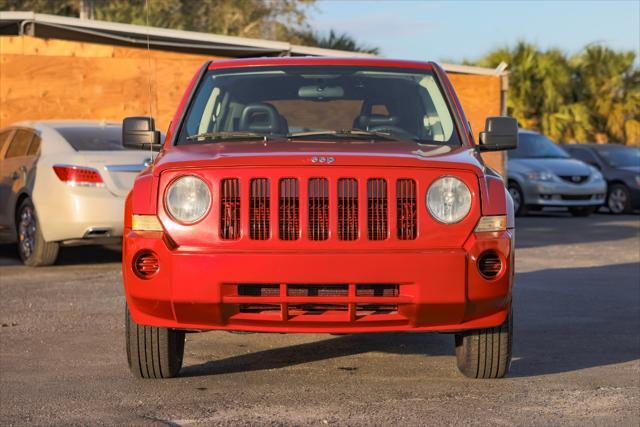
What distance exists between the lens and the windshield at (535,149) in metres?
23.8

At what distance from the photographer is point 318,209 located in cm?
592

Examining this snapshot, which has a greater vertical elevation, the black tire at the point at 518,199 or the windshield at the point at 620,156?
the windshield at the point at 620,156

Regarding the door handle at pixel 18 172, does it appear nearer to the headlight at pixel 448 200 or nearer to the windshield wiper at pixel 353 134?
the windshield wiper at pixel 353 134

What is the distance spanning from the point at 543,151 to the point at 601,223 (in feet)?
10.5

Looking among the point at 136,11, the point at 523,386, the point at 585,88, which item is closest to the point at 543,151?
the point at 585,88

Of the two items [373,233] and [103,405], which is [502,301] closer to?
[373,233]

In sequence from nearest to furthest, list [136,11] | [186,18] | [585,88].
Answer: [585,88] → [136,11] → [186,18]

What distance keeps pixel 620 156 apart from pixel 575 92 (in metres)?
11.2

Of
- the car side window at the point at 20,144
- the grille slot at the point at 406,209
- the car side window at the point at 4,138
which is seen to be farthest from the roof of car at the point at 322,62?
the car side window at the point at 4,138

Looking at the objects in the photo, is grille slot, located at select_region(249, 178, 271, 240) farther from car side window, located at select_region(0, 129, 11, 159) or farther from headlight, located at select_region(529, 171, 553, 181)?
headlight, located at select_region(529, 171, 553, 181)

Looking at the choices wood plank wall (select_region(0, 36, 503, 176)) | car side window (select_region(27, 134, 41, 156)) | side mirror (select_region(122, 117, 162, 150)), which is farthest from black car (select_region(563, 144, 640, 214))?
side mirror (select_region(122, 117, 162, 150))

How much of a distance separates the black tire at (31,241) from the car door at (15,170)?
14 centimetres

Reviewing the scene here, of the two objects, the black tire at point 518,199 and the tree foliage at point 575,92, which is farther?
the tree foliage at point 575,92

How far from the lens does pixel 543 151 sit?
24.1 meters
